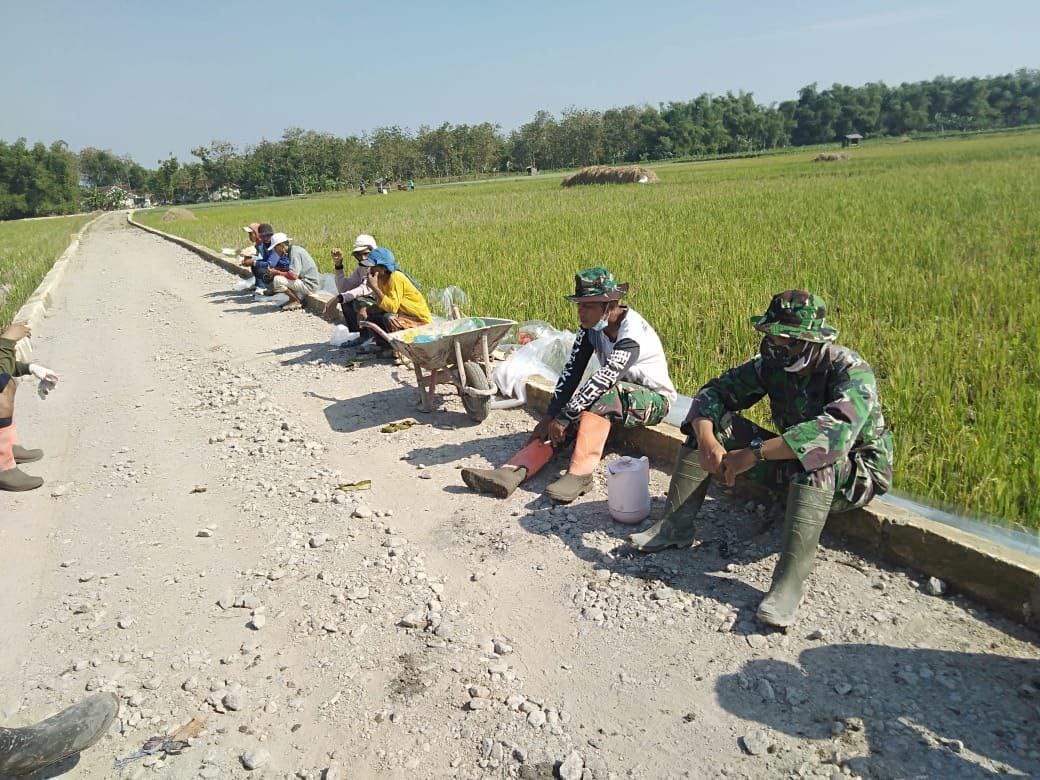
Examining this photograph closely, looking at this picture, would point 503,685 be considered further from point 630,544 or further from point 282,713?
point 630,544

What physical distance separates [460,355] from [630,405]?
4.46 feet

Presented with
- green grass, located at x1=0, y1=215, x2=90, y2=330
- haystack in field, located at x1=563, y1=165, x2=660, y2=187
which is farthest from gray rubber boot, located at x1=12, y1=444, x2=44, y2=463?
haystack in field, located at x1=563, y1=165, x2=660, y2=187

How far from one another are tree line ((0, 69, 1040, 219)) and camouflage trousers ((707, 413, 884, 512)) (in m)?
66.9

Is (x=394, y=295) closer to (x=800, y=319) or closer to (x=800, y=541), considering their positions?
(x=800, y=319)

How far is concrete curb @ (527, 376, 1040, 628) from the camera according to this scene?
8.01 ft

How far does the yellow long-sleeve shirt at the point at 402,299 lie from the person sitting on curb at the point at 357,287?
48 centimetres

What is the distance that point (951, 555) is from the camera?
2.63 m

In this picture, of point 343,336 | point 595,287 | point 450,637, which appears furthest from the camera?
point 343,336

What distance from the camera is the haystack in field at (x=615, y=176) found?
3277 cm

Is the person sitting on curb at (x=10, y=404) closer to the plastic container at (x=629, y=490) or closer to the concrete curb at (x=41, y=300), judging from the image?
the concrete curb at (x=41, y=300)

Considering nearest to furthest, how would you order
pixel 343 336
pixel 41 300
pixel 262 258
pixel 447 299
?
pixel 447 299 → pixel 343 336 → pixel 262 258 → pixel 41 300

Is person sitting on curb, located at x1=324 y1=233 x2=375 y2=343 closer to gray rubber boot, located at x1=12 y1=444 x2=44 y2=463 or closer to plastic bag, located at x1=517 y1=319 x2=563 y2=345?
plastic bag, located at x1=517 y1=319 x2=563 y2=345

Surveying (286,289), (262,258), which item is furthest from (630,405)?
(262,258)

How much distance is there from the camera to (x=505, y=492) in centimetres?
376
